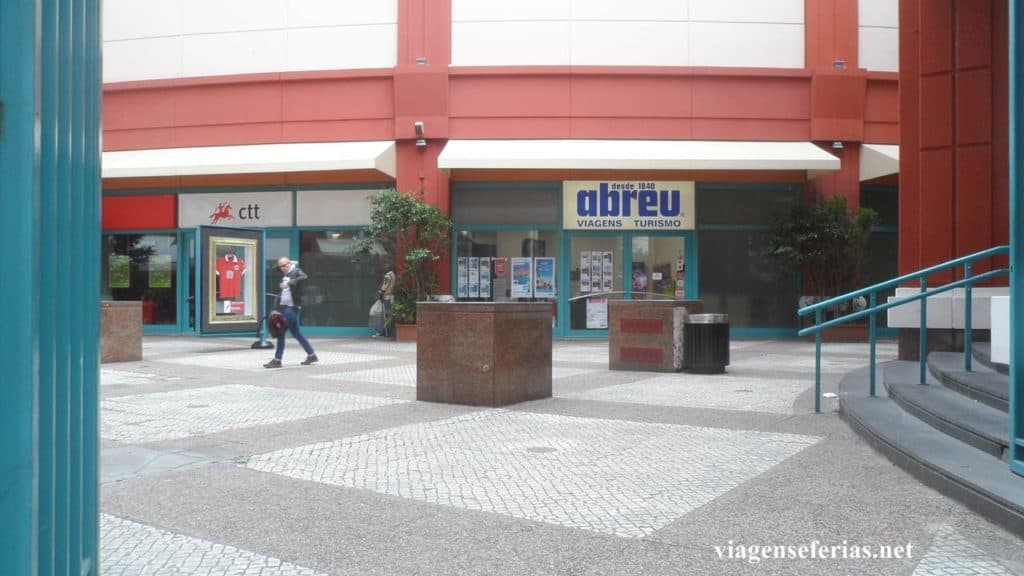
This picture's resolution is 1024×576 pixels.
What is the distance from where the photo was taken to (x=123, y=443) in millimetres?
6684

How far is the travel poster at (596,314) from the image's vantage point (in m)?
20.0

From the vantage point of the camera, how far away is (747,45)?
1950 cm

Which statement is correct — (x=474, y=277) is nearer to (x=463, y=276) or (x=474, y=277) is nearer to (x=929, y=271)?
(x=463, y=276)

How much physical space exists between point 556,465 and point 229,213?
17.2 metres

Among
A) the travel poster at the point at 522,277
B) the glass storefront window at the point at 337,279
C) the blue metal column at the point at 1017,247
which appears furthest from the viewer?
the glass storefront window at the point at 337,279

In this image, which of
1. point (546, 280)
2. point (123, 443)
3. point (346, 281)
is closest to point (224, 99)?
point (346, 281)

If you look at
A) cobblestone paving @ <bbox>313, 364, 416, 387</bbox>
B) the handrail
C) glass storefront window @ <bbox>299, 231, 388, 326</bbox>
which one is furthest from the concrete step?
glass storefront window @ <bbox>299, 231, 388, 326</bbox>

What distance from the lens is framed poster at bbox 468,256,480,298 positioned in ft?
65.8

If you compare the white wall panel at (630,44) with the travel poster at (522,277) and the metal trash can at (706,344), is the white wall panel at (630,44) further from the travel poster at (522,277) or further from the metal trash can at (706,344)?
the metal trash can at (706,344)

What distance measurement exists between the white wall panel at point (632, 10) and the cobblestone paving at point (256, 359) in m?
9.84

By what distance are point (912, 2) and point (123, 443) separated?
11872mm

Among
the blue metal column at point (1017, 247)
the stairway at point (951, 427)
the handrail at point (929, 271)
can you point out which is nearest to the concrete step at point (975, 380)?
the stairway at point (951, 427)

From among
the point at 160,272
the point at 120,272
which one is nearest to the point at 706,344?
the point at 160,272

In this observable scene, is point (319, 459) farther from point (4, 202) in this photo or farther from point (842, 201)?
point (842, 201)
